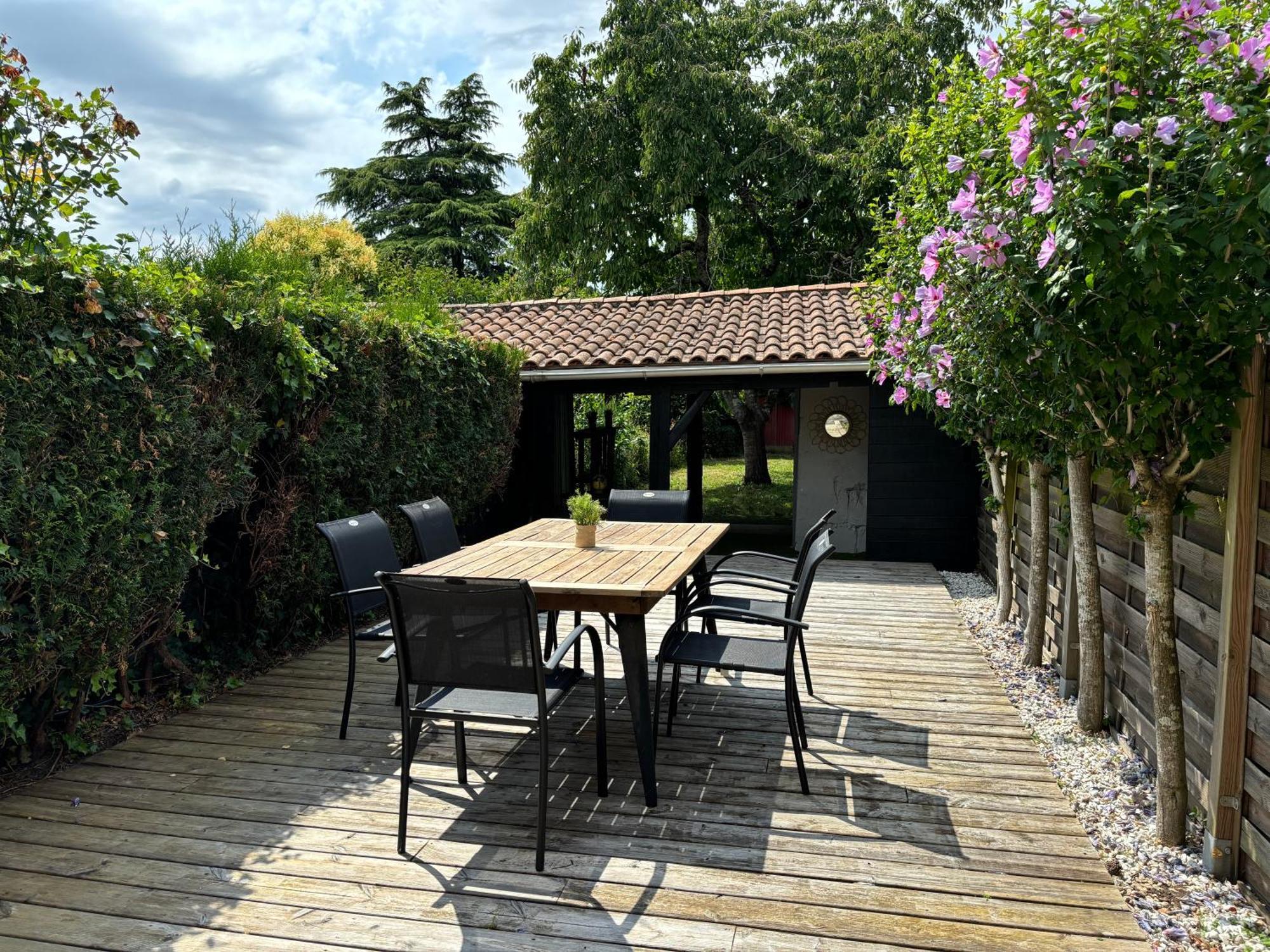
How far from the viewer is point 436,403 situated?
20.3 feet

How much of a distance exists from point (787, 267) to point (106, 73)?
41.8 feet

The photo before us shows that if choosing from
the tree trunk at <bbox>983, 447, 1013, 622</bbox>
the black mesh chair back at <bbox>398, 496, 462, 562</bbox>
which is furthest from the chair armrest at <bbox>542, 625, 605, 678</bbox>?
the tree trunk at <bbox>983, 447, 1013, 622</bbox>

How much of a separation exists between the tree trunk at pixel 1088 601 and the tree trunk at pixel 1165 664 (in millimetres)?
964

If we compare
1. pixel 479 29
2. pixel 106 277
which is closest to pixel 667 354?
pixel 479 29

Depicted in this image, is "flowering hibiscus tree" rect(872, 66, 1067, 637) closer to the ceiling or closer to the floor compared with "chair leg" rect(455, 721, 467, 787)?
closer to the ceiling

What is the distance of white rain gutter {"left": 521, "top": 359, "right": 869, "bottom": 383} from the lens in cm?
750

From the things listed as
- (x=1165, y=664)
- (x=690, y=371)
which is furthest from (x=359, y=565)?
(x=690, y=371)

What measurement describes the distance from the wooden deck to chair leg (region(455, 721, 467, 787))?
45mm

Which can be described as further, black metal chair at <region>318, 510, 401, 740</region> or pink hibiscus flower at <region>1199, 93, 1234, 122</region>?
black metal chair at <region>318, 510, 401, 740</region>

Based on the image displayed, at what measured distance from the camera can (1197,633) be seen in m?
2.70

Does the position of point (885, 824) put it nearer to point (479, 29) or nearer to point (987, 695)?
point (987, 695)

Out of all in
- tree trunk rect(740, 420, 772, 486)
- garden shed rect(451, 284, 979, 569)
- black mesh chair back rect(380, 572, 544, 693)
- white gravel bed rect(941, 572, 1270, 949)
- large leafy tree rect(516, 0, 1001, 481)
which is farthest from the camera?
tree trunk rect(740, 420, 772, 486)

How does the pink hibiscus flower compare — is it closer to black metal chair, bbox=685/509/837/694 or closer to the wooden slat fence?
the wooden slat fence

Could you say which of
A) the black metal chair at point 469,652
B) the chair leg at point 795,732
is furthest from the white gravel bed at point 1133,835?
the black metal chair at point 469,652
